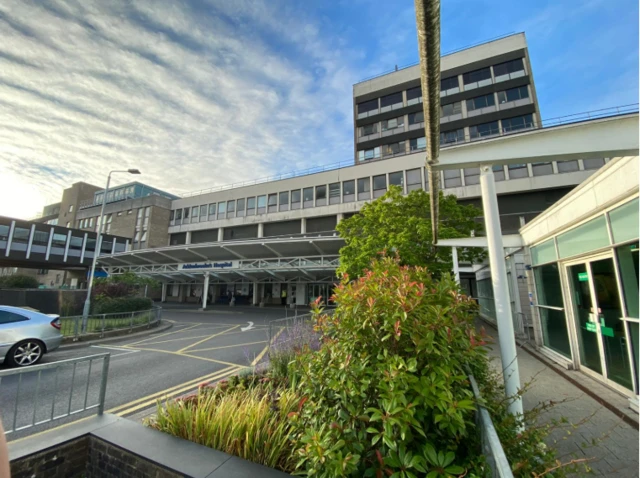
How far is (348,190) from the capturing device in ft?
108

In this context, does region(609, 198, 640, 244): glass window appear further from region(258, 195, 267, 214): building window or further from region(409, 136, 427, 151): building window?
region(258, 195, 267, 214): building window

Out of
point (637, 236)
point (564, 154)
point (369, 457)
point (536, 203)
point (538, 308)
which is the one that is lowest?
point (369, 457)

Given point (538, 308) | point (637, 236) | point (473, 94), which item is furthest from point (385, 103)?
point (637, 236)

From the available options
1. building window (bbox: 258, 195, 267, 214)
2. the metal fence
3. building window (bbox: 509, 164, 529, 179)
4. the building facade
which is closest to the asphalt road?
the metal fence

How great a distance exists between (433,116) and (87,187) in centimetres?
7853

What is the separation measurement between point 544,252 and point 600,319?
9.89ft

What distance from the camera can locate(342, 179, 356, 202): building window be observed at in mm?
32659

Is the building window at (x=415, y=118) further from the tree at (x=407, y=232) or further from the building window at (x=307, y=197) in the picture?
the tree at (x=407, y=232)

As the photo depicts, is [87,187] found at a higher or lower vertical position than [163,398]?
higher

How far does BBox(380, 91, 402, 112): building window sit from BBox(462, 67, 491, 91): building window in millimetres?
7493

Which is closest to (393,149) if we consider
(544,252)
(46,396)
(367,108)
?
(367,108)

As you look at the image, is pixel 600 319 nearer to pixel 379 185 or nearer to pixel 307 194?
pixel 379 185

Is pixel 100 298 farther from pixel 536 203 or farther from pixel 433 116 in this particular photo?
pixel 536 203

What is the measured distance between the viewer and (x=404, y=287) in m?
Result: 2.49
